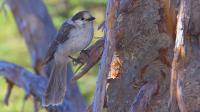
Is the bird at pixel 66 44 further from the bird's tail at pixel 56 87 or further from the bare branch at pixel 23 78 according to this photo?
the bare branch at pixel 23 78

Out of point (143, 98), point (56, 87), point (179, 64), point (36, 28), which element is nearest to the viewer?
point (179, 64)

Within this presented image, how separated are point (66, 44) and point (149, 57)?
195 cm

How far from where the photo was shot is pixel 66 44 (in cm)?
541

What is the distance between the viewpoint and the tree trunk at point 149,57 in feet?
10.6

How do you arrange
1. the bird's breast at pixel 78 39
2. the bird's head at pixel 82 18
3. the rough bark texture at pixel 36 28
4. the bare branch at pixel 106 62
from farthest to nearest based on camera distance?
the rough bark texture at pixel 36 28 → the bird's head at pixel 82 18 → the bird's breast at pixel 78 39 → the bare branch at pixel 106 62

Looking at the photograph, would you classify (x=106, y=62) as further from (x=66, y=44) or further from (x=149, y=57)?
(x=66, y=44)

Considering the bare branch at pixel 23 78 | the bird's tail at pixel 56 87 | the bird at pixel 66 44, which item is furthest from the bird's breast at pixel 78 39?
the bare branch at pixel 23 78

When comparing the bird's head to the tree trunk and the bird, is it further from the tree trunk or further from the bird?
the tree trunk

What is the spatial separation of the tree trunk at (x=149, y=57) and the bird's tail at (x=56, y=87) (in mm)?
1335

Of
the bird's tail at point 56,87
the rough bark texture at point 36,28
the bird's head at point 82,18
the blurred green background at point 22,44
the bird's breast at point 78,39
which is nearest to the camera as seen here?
the bird's tail at point 56,87

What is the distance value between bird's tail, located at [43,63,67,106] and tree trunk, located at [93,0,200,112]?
1.34m

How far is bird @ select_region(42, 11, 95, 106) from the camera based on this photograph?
5195 mm

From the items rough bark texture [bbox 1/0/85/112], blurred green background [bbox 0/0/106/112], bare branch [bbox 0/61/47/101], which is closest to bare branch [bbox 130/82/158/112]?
bare branch [bbox 0/61/47/101]

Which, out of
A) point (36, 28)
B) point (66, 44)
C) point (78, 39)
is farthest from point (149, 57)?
point (36, 28)
